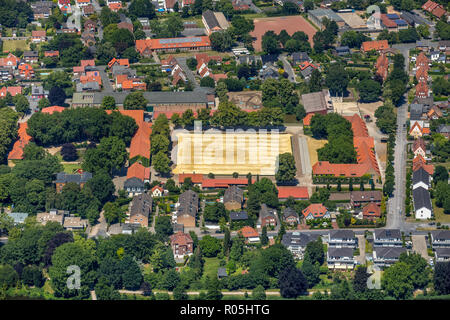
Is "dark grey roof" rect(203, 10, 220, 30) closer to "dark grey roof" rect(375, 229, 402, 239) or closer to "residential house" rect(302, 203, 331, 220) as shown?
"residential house" rect(302, 203, 331, 220)

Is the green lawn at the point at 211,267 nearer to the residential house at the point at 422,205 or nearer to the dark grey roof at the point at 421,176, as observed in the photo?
the residential house at the point at 422,205

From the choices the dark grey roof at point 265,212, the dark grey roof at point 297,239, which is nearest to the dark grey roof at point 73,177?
the dark grey roof at point 265,212

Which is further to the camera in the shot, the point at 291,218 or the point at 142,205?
the point at 142,205

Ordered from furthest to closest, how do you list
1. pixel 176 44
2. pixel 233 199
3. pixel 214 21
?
pixel 214 21 < pixel 176 44 < pixel 233 199

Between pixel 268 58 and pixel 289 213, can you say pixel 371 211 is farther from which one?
pixel 268 58

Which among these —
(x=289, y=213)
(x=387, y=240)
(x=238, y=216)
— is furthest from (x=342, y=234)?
(x=238, y=216)

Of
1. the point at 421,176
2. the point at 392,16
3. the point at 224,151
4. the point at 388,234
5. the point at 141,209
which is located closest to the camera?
the point at 388,234

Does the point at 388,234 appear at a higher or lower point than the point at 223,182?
higher
